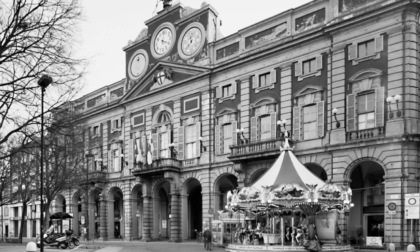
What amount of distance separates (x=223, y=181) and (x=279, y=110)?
10.1 metres

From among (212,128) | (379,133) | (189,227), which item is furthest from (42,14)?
(189,227)

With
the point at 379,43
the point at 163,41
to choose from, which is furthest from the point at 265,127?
the point at 163,41

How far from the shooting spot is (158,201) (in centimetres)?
5112

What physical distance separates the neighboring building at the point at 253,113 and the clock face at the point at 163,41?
19 cm

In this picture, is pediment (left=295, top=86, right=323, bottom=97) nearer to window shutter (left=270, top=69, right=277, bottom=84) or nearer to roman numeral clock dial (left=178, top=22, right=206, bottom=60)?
window shutter (left=270, top=69, right=277, bottom=84)

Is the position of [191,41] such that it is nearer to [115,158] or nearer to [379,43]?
[115,158]

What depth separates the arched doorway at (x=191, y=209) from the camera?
46969 millimetres

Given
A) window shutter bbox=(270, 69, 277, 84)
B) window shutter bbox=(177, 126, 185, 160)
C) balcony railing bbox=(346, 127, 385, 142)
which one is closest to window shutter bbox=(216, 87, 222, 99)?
window shutter bbox=(177, 126, 185, 160)

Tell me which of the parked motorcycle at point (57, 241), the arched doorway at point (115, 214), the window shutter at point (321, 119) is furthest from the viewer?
the arched doorway at point (115, 214)

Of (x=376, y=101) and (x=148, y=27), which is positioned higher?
(x=148, y=27)

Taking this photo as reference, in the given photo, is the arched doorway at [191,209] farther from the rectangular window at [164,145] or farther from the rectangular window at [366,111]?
the rectangular window at [366,111]

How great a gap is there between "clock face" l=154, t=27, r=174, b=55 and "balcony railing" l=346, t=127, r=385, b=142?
23.2 metres

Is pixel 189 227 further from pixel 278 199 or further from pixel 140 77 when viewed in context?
pixel 278 199

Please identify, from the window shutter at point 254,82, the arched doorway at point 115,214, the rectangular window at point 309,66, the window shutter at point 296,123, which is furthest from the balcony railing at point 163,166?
the rectangular window at point 309,66
